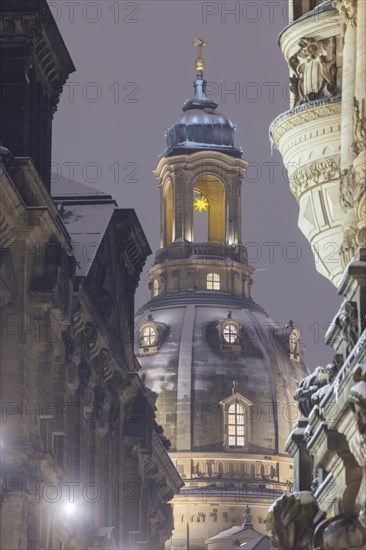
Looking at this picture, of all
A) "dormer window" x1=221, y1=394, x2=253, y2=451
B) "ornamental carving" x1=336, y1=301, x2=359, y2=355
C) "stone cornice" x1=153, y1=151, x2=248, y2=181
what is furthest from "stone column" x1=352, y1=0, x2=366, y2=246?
"stone cornice" x1=153, y1=151, x2=248, y2=181

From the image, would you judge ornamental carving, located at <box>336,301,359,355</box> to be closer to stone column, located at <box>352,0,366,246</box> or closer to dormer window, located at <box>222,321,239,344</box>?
stone column, located at <box>352,0,366,246</box>

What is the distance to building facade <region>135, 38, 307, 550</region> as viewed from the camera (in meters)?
184

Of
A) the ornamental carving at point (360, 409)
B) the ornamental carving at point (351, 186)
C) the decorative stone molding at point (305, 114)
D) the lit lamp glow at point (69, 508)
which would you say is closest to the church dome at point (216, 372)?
the lit lamp glow at point (69, 508)

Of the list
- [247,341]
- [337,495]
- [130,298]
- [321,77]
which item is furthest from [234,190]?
[337,495]

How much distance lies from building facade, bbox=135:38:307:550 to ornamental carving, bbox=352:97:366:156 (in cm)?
14377

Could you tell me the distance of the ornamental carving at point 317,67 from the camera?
45.7 m

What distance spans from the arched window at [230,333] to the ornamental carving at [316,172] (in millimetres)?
141506

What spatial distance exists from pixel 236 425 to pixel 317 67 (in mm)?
140797

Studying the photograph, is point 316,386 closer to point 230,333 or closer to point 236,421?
point 236,421

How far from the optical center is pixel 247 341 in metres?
189

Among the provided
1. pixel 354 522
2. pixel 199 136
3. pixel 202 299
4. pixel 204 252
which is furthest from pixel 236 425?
pixel 354 522

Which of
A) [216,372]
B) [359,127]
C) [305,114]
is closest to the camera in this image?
[359,127]

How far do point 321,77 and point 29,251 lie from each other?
702 inches

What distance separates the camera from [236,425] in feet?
609
